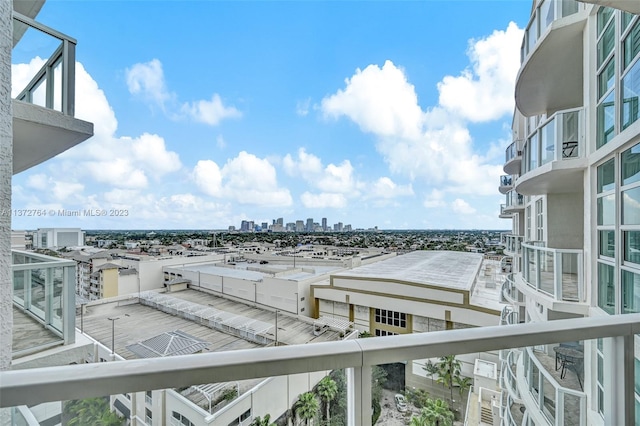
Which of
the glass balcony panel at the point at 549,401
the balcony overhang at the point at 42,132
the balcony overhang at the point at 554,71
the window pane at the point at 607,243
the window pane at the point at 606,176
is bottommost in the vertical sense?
the glass balcony panel at the point at 549,401

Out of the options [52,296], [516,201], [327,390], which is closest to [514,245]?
[516,201]

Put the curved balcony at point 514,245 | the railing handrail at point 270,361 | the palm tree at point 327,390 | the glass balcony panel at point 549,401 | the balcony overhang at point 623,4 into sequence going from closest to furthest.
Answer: the railing handrail at point 270,361 < the palm tree at point 327,390 < the balcony overhang at point 623,4 < the glass balcony panel at point 549,401 < the curved balcony at point 514,245

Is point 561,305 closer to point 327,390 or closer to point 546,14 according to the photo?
point 327,390

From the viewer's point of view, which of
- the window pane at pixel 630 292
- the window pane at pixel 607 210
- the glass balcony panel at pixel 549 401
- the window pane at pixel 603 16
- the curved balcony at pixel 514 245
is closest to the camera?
the glass balcony panel at pixel 549 401

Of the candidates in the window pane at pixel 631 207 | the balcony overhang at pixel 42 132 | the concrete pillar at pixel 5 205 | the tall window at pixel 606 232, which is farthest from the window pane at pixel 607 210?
the balcony overhang at pixel 42 132

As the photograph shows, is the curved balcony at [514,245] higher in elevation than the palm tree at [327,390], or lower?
lower

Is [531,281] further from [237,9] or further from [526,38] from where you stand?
[237,9]

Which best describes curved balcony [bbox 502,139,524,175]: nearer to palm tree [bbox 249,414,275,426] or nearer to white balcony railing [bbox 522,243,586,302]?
white balcony railing [bbox 522,243,586,302]

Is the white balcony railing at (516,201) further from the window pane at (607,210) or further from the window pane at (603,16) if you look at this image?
the window pane at (603,16)
